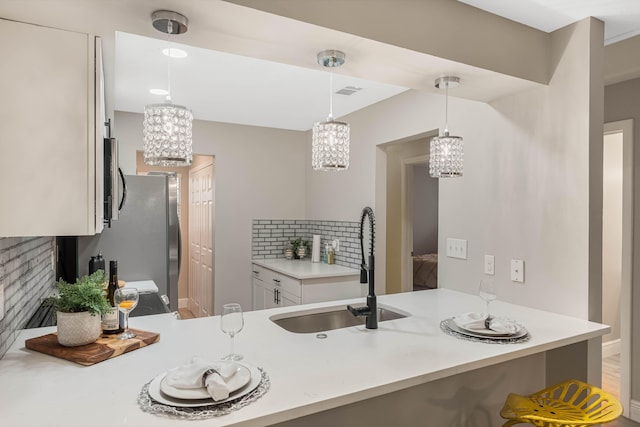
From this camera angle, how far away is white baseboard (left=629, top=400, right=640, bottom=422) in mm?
2686

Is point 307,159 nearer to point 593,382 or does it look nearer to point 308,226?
point 308,226

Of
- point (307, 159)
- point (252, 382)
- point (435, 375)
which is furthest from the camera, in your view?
point (307, 159)

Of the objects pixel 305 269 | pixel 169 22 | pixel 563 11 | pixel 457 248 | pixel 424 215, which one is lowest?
pixel 305 269

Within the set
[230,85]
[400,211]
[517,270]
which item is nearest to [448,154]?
[517,270]

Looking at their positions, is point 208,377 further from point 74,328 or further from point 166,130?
point 166,130

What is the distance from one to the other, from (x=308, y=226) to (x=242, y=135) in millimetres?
1311

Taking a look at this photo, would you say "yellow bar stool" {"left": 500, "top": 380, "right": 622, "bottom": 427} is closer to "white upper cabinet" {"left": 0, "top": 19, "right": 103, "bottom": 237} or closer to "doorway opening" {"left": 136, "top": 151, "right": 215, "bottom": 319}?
"white upper cabinet" {"left": 0, "top": 19, "right": 103, "bottom": 237}

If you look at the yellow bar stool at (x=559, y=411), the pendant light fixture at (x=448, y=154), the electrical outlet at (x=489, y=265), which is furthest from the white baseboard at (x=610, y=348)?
the pendant light fixture at (x=448, y=154)

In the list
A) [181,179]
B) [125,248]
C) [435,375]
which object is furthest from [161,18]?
[181,179]

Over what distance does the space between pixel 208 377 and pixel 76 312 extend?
0.66m

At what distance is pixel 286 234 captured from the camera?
4.83m

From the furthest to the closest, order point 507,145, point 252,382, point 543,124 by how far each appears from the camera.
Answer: point 507,145, point 543,124, point 252,382

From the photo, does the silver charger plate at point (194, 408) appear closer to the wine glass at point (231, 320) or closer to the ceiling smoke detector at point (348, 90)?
the wine glass at point (231, 320)

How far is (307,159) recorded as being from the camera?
16.1ft
